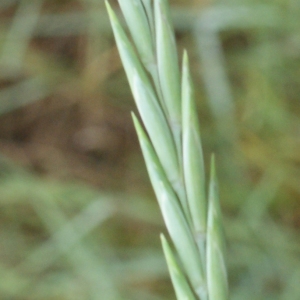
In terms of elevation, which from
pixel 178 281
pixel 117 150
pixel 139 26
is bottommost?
pixel 117 150

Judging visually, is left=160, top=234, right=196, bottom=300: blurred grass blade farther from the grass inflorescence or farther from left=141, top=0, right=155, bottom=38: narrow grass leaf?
left=141, top=0, right=155, bottom=38: narrow grass leaf

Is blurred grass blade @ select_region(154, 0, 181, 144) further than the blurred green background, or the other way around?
the blurred green background

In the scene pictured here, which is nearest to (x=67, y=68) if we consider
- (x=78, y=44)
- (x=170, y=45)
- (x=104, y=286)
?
(x=78, y=44)

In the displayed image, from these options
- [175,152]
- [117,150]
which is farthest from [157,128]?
[117,150]

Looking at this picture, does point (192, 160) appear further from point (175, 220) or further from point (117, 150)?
point (117, 150)

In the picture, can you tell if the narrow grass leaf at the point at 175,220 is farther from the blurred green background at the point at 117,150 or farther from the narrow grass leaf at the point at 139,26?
the blurred green background at the point at 117,150

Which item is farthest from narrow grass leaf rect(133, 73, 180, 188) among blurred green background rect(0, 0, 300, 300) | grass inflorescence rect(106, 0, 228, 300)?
blurred green background rect(0, 0, 300, 300)
